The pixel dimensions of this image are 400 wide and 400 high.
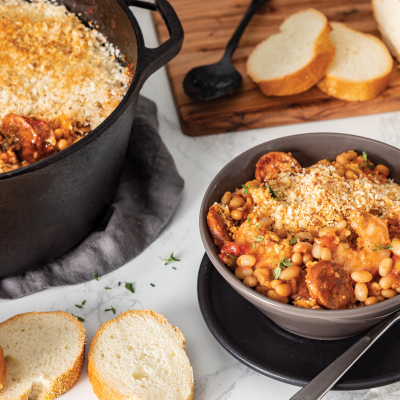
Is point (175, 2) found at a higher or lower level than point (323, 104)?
higher

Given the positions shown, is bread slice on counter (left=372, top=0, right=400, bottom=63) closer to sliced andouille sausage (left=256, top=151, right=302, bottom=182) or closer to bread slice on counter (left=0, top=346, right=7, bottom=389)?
sliced andouille sausage (left=256, top=151, right=302, bottom=182)

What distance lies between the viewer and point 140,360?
1.75m

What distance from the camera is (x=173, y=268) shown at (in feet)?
7.11

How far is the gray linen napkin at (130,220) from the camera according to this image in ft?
6.98

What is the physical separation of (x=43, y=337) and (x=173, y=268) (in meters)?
0.62

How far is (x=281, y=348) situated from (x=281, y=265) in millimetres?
329

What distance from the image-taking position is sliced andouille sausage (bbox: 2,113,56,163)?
1.94 metres

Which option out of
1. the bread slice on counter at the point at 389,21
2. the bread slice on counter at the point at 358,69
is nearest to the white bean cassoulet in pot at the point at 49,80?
the bread slice on counter at the point at 358,69

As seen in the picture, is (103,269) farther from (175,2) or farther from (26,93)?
(175,2)

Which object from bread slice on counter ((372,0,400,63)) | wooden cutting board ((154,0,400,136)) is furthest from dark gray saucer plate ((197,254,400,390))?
bread slice on counter ((372,0,400,63))

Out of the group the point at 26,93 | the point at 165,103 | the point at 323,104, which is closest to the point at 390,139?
the point at 323,104

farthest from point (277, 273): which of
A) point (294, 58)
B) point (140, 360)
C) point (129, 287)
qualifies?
point (294, 58)

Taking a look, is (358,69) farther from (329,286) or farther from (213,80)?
(329,286)

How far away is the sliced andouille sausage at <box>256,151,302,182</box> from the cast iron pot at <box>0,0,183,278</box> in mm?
565
